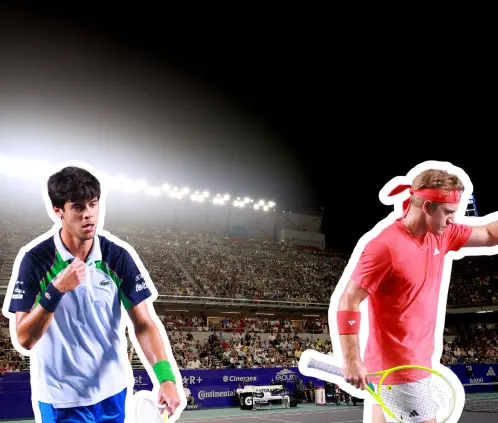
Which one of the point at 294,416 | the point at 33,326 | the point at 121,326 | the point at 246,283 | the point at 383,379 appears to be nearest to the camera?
the point at 33,326

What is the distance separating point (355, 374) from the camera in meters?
4.19

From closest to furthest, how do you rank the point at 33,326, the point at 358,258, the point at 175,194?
the point at 33,326
the point at 358,258
the point at 175,194

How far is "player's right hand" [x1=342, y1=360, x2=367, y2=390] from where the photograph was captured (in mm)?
4189

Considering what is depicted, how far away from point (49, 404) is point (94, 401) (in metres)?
0.34

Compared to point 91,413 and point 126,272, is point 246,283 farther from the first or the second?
point 91,413

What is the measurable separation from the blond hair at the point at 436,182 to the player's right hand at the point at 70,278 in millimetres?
2796

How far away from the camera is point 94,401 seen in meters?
4.26

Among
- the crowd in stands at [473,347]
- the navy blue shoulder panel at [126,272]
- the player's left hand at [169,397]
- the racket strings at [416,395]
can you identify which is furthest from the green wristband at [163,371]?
the crowd in stands at [473,347]

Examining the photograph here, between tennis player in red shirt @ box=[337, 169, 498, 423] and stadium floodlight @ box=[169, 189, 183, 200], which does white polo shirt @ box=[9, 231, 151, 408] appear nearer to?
tennis player in red shirt @ box=[337, 169, 498, 423]

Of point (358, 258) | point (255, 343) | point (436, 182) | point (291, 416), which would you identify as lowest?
point (255, 343)

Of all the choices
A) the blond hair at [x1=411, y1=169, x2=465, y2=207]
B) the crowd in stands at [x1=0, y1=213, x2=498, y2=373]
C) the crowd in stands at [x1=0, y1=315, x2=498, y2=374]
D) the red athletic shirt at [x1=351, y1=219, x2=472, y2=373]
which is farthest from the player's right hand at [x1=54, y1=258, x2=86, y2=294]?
the crowd in stands at [x1=0, y1=213, x2=498, y2=373]

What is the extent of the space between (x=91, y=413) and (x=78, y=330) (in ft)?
2.13

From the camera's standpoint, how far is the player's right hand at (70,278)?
401cm

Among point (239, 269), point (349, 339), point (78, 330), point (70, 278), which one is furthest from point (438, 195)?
point (239, 269)
